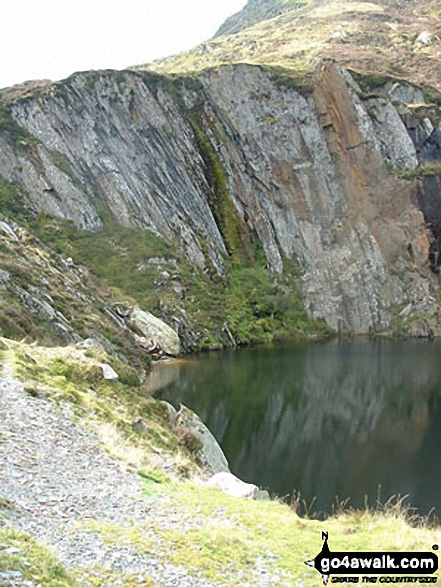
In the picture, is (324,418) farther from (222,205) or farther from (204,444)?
(222,205)

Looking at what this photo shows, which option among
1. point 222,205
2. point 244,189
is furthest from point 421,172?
point 222,205

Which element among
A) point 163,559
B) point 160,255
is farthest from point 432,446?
point 160,255

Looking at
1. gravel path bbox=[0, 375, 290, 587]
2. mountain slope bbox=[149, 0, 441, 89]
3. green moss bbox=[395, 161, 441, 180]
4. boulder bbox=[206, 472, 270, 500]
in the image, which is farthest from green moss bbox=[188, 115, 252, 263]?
gravel path bbox=[0, 375, 290, 587]

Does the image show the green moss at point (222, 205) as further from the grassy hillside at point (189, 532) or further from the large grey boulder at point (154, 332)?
the grassy hillside at point (189, 532)

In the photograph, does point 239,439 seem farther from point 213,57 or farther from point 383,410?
point 213,57

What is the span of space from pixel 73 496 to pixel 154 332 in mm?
49628

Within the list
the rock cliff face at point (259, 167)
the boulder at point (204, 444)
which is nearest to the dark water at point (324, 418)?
the boulder at point (204, 444)

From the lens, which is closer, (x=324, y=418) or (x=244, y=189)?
(x=324, y=418)

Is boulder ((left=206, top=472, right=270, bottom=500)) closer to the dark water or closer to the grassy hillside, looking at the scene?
the grassy hillside

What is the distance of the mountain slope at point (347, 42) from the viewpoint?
122938mm

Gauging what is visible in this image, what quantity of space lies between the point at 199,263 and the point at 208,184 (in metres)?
16.0

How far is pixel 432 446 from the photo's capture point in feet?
101

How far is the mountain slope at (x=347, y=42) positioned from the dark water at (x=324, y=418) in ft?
239

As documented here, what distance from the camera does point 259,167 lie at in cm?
9406
